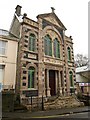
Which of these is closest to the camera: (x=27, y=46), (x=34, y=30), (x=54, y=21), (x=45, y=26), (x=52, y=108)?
(x=52, y=108)

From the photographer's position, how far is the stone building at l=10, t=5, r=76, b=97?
51.8 feet

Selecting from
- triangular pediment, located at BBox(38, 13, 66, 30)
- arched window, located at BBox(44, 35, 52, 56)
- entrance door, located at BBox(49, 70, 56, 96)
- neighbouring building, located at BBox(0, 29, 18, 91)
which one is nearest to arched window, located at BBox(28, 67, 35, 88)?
neighbouring building, located at BBox(0, 29, 18, 91)

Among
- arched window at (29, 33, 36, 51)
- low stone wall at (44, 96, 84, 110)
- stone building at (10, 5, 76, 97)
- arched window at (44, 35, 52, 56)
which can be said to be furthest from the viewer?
arched window at (44, 35, 52, 56)

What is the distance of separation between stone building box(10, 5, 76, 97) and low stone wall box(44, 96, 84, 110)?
3.39 ft

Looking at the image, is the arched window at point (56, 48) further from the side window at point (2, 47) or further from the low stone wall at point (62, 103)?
the side window at point (2, 47)

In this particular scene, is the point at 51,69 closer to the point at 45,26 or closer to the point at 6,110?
the point at 45,26

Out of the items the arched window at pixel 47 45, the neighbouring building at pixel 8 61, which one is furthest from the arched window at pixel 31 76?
the arched window at pixel 47 45

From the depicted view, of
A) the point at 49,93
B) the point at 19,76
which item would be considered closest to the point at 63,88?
the point at 49,93

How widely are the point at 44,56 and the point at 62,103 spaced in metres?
5.46

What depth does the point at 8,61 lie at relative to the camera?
1491cm

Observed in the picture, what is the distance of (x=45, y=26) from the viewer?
748 inches

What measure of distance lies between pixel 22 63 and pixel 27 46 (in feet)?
6.52

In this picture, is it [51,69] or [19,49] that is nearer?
[19,49]

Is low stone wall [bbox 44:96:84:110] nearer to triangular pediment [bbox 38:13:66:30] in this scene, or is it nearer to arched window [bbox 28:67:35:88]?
Answer: arched window [bbox 28:67:35:88]
